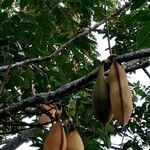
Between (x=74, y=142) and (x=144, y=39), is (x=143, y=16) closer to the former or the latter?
(x=144, y=39)

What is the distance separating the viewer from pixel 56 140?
1710mm

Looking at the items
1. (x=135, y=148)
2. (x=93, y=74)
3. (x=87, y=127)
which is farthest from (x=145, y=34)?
(x=135, y=148)

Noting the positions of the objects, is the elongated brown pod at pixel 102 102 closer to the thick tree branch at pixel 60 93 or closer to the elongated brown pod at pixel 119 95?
the elongated brown pod at pixel 119 95

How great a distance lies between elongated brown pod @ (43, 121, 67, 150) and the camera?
1688 mm

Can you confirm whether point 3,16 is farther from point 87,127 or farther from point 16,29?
point 87,127

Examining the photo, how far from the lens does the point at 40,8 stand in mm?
3760

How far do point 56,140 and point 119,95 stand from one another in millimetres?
320

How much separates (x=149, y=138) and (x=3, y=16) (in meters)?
3.39

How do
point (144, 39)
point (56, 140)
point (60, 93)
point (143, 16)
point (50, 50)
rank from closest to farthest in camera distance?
point (56, 140)
point (60, 93)
point (144, 39)
point (143, 16)
point (50, 50)

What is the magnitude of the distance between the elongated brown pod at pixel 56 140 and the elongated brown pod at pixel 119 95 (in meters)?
0.25

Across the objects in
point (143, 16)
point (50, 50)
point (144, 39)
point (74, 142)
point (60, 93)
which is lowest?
point (74, 142)

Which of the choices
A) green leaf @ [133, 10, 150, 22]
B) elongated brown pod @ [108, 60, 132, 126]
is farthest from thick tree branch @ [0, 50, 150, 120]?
green leaf @ [133, 10, 150, 22]

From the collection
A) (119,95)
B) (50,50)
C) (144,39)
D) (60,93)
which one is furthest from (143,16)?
(50,50)

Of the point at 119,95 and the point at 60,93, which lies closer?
the point at 119,95
